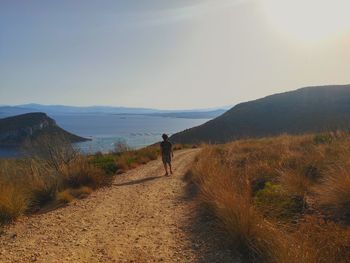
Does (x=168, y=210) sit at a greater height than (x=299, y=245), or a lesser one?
lesser

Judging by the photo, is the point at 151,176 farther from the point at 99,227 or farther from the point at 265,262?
the point at 265,262

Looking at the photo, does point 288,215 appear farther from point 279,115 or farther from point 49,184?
point 279,115

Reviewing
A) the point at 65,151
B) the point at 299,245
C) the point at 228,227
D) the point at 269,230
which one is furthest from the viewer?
the point at 65,151

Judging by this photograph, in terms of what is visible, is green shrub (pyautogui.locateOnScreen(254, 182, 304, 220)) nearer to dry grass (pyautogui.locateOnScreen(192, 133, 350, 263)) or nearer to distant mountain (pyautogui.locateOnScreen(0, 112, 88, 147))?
dry grass (pyautogui.locateOnScreen(192, 133, 350, 263))

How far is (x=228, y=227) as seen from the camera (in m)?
6.65

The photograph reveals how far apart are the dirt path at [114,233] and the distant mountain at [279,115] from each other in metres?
66.4

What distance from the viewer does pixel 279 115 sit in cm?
9638

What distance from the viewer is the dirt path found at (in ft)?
21.7

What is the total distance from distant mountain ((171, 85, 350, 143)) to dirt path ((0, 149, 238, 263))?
218ft

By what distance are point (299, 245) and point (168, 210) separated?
202 inches

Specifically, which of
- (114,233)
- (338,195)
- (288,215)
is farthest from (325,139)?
(114,233)

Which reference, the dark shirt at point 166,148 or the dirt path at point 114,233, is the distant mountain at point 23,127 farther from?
the dirt path at point 114,233

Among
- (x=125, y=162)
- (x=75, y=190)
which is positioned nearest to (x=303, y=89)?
(x=125, y=162)

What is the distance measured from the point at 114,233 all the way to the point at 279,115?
304ft
